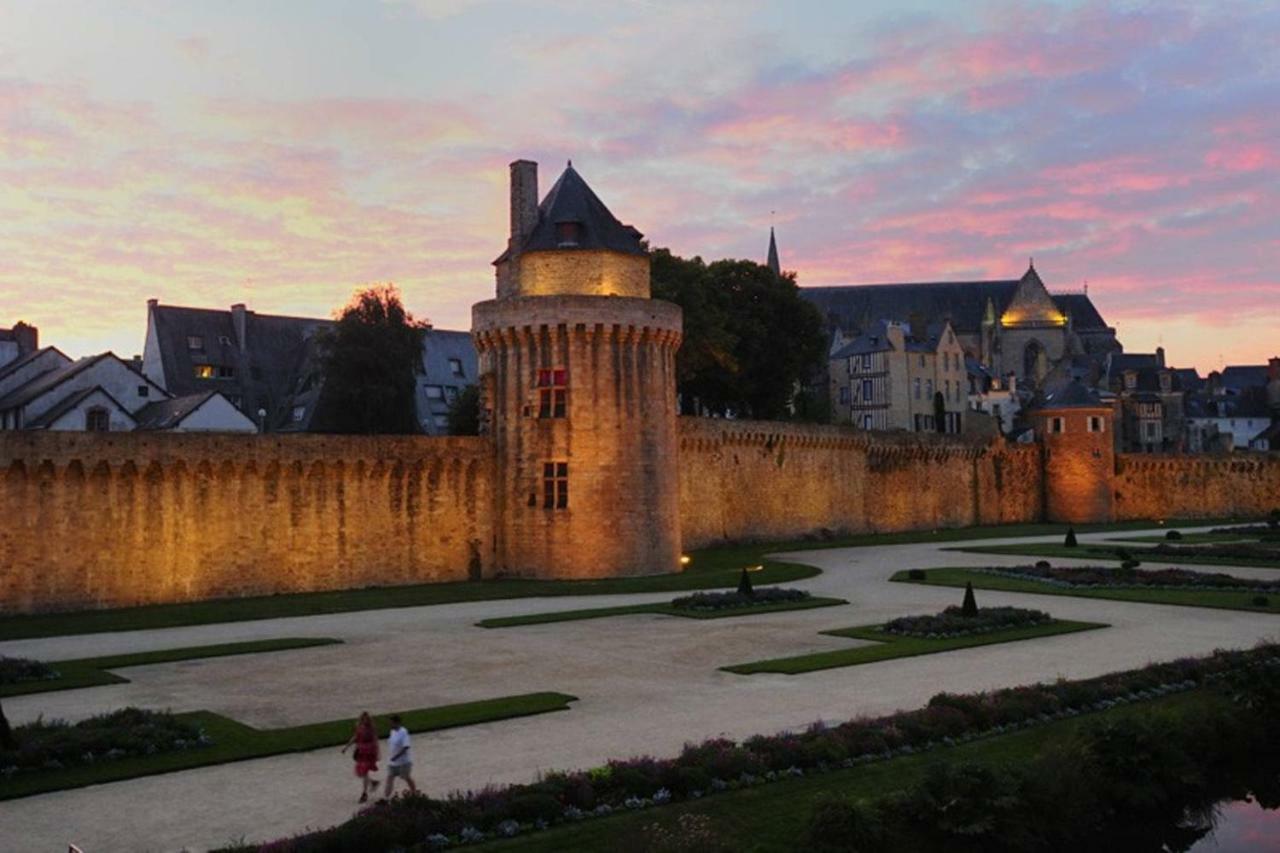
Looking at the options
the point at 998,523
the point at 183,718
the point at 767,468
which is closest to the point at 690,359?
the point at 767,468

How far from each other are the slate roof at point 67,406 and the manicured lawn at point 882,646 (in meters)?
38.0

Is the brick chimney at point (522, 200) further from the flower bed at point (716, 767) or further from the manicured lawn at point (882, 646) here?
the flower bed at point (716, 767)

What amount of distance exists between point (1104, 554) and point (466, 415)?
3490 cm

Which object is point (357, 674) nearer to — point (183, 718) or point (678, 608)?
point (183, 718)

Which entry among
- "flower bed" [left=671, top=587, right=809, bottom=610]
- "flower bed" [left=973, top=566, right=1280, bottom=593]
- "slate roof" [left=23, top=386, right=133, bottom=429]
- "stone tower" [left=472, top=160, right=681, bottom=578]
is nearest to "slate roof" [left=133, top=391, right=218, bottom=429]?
"slate roof" [left=23, top=386, right=133, bottom=429]

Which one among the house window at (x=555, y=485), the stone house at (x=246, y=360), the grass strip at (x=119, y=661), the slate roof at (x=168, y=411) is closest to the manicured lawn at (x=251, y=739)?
the grass strip at (x=119, y=661)

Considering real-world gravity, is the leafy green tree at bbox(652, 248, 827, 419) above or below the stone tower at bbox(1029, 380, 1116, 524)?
above

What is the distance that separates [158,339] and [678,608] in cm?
4986

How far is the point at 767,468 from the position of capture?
207 feet

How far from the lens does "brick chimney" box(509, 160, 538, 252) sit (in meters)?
50.2

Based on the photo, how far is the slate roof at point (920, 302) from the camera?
133m

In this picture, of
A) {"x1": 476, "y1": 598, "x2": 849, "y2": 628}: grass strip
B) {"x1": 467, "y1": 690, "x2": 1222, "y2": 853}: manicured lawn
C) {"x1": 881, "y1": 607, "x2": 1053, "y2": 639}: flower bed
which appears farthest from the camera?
{"x1": 476, "y1": 598, "x2": 849, "y2": 628}: grass strip

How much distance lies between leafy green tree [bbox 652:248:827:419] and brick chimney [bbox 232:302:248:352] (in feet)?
94.6

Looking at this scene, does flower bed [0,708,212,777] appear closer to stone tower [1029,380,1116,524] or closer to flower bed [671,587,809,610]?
flower bed [671,587,809,610]
